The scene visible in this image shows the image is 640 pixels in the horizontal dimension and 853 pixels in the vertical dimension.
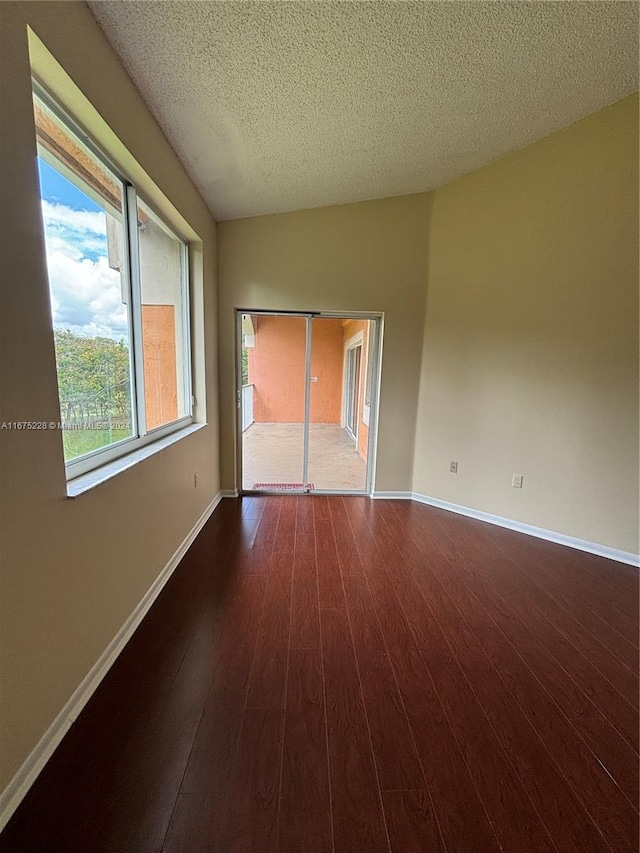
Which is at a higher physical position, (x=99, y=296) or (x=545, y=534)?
(x=99, y=296)

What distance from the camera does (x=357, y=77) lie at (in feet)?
5.86

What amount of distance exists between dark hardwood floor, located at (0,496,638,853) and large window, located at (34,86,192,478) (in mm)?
1027

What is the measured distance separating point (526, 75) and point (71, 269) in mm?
2659

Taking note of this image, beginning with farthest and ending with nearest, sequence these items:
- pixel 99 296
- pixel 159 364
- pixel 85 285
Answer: pixel 159 364 < pixel 99 296 < pixel 85 285

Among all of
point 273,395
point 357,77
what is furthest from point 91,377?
point 273,395

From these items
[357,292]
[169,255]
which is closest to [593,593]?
[357,292]

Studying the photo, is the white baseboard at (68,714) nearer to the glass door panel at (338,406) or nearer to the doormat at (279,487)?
the doormat at (279,487)

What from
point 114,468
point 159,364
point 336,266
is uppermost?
point 336,266

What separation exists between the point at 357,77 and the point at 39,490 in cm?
241

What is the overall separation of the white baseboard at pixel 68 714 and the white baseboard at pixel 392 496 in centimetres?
233

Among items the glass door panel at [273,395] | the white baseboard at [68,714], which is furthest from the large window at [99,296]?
the glass door panel at [273,395]

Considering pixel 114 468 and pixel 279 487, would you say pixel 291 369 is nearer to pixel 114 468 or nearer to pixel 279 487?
pixel 279 487

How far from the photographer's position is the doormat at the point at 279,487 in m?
3.90

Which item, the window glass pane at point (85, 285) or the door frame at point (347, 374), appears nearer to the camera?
the window glass pane at point (85, 285)
